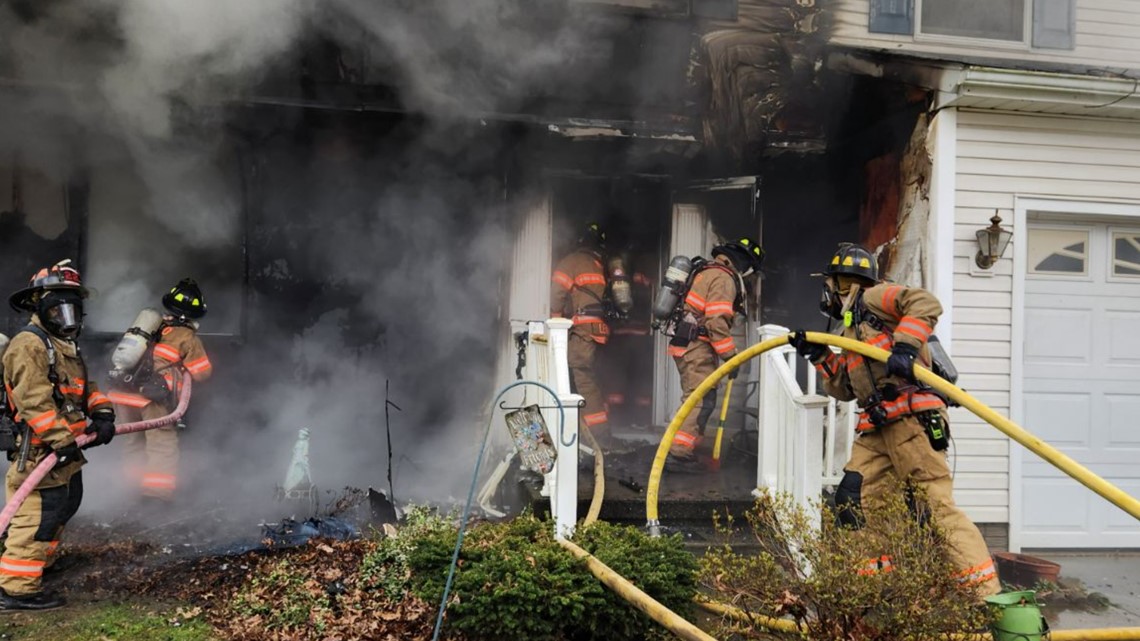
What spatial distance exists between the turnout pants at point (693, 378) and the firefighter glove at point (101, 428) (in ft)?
13.7

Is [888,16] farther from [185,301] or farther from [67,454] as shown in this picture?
[67,454]

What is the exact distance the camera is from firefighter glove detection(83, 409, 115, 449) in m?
→ 5.07

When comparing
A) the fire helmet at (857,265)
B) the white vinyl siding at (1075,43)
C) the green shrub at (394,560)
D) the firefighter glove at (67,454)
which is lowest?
the green shrub at (394,560)

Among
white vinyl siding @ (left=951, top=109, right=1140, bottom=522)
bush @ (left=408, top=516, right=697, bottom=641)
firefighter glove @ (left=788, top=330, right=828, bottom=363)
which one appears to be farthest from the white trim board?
bush @ (left=408, top=516, right=697, bottom=641)

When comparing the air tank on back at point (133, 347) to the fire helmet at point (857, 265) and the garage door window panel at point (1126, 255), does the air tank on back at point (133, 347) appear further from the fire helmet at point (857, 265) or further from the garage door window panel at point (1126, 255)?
the garage door window panel at point (1126, 255)

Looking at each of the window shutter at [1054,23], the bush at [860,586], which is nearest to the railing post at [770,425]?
the bush at [860,586]

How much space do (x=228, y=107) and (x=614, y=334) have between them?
4469 millimetres

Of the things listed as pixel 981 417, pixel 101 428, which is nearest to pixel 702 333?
pixel 981 417

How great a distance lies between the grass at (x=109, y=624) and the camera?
13.2 feet

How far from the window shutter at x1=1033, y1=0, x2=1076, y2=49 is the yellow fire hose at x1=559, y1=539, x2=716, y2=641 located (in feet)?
26.4

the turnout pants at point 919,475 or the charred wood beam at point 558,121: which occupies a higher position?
the charred wood beam at point 558,121

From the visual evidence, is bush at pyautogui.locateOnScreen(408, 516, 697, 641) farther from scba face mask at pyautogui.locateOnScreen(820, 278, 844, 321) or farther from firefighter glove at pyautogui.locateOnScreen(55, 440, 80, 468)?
firefighter glove at pyautogui.locateOnScreen(55, 440, 80, 468)

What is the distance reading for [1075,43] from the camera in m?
8.43

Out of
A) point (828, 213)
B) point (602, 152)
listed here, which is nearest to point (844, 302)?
point (828, 213)
